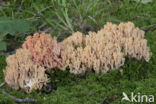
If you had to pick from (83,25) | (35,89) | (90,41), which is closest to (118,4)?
(83,25)

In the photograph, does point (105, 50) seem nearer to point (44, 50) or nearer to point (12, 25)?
point (44, 50)

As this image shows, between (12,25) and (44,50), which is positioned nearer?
(44,50)

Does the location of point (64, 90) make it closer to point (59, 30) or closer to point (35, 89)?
point (35, 89)

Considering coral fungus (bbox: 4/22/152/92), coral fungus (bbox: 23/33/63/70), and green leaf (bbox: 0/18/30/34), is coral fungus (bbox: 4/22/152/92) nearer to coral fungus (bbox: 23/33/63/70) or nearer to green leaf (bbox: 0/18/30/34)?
coral fungus (bbox: 23/33/63/70)

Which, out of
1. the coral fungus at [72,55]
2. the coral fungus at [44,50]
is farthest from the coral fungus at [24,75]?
the coral fungus at [44,50]

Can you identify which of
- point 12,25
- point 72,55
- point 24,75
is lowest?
point 24,75

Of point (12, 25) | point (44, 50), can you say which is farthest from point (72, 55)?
point (12, 25)

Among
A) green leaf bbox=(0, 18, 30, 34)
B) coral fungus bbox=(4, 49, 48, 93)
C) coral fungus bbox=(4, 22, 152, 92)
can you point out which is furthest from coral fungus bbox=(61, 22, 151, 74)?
green leaf bbox=(0, 18, 30, 34)

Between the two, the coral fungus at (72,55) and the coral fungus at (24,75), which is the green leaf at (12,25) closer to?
the coral fungus at (72,55)
